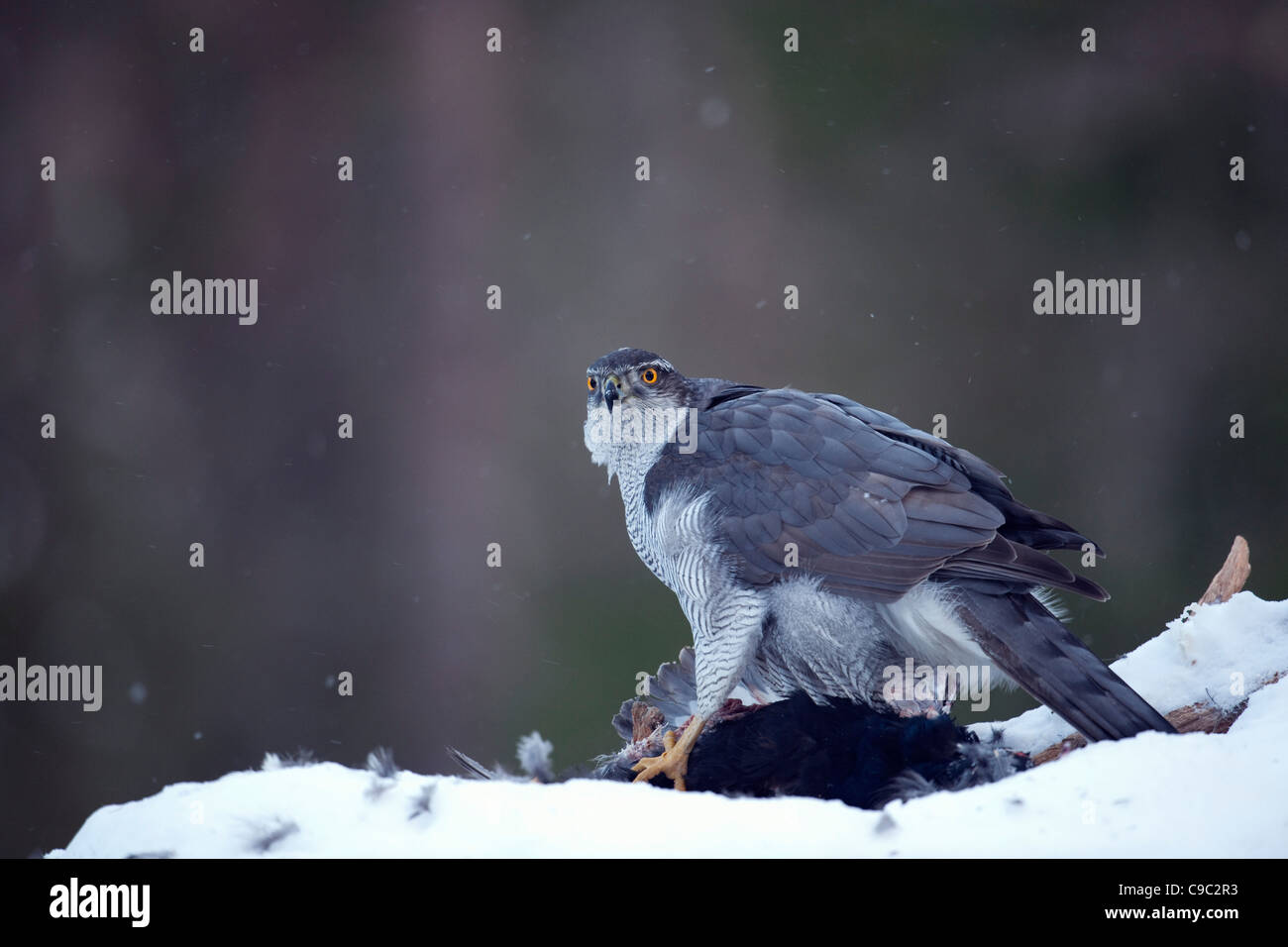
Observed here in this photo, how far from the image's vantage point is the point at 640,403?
239cm

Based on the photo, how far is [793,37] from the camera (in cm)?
501

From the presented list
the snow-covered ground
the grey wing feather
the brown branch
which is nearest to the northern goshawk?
the grey wing feather

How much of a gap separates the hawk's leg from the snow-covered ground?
13.7 inches

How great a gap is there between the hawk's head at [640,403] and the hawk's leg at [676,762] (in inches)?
25.5

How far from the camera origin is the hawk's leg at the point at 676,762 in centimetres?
193

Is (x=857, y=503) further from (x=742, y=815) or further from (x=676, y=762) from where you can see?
(x=742, y=815)

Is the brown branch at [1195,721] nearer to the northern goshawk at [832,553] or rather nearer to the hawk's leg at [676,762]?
the northern goshawk at [832,553]

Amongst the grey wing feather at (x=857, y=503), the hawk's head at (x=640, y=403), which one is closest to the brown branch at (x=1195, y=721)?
the grey wing feather at (x=857, y=503)

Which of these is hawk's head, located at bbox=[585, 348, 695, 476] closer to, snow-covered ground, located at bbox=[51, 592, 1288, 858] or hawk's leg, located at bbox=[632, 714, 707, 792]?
hawk's leg, located at bbox=[632, 714, 707, 792]

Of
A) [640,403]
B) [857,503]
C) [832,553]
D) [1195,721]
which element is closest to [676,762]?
[832,553]

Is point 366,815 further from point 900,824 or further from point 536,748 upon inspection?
point 900,824

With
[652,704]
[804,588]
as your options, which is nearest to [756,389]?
[804,588]

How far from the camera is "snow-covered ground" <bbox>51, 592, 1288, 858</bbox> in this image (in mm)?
1340

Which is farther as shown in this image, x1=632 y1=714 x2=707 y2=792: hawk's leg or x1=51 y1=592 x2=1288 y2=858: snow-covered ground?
x1=632 y1=714 x2=707 y2=792: hawk's leg
